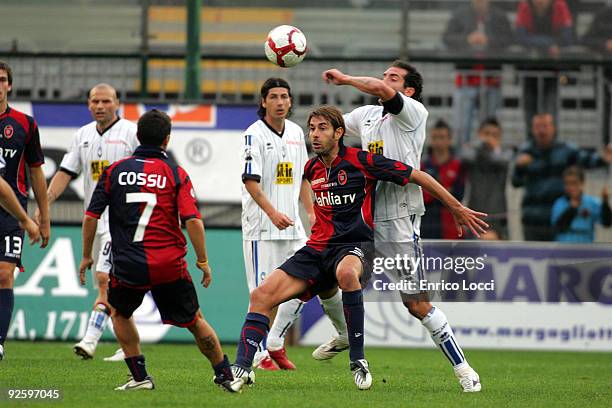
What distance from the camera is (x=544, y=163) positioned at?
49.3 ft

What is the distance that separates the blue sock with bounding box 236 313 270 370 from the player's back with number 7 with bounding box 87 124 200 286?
0.82 m

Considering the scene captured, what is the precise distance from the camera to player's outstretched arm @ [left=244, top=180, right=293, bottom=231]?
29.8 ft

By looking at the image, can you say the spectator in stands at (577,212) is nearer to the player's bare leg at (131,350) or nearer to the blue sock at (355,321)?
the blue sock at (355,321)

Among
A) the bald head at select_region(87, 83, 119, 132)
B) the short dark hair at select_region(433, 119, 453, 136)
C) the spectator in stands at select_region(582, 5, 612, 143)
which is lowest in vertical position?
the short dark hair at select_region(433, 119, 453, 136)

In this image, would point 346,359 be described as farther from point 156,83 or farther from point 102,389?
point 156,83

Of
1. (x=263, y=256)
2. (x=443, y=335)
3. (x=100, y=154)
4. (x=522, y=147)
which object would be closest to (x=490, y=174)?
(x=522, y=147)

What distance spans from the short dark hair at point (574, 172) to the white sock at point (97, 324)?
676cm

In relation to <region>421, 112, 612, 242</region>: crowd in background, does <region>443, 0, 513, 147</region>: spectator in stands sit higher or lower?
higher

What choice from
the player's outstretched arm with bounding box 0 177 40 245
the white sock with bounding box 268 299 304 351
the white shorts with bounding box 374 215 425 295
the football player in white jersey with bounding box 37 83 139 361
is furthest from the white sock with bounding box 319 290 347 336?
the player's outstretched arm with bounding box 0 177 40 245

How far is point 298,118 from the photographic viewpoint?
51.7 ft

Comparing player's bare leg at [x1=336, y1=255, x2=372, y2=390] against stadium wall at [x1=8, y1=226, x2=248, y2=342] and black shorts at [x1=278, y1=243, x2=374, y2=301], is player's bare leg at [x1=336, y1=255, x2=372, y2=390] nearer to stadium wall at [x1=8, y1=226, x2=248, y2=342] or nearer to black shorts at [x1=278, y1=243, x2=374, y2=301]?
black shorts at [x1=278, y1=243, x2=374, y2=301]

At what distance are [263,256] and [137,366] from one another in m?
2.80

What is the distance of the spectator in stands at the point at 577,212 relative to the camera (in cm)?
1434

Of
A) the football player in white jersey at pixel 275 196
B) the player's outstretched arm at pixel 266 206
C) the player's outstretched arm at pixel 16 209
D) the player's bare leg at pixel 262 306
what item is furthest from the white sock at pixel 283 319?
the player's outstretched arm at pixel 16 209
